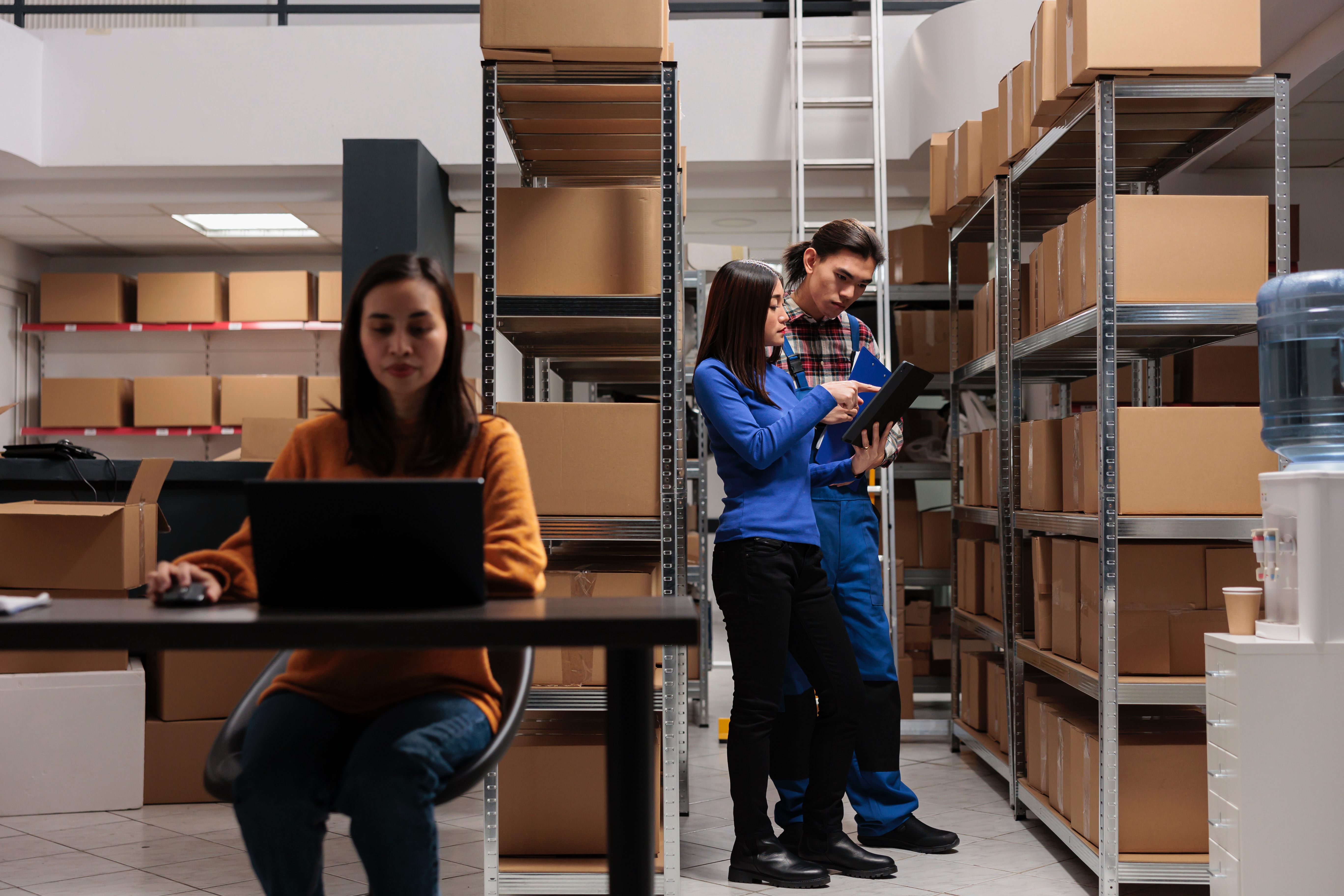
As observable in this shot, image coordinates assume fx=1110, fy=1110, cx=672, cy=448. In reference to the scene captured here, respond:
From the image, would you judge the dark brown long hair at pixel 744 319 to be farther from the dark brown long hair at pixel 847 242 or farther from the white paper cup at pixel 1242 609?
the white paper cup at pixel 1242 609

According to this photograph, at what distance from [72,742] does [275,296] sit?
4129 mm

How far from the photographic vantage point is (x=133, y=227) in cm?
654

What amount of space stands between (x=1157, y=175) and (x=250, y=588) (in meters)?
3.02

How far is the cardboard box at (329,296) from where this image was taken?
6.98 m

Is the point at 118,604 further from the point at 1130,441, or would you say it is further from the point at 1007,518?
the point at 1007,518

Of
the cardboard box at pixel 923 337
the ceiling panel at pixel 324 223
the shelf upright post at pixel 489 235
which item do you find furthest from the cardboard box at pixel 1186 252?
the ceiling panel at pixel 324 223

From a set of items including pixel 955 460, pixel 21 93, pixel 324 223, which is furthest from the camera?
pixel 324 223

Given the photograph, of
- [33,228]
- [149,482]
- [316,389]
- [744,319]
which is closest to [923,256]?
[744,319]

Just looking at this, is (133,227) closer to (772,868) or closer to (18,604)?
(772,868)

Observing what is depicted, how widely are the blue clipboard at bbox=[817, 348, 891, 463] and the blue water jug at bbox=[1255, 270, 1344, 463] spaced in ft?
2.83

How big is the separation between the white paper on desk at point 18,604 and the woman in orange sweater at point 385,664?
128 mm

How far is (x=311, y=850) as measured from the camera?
1.42 meters

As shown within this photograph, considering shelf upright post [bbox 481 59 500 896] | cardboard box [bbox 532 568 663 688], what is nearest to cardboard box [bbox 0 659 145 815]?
shelf upright post [bbox 481 59 500 896]

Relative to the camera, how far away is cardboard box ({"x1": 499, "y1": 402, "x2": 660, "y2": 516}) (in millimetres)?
2561
